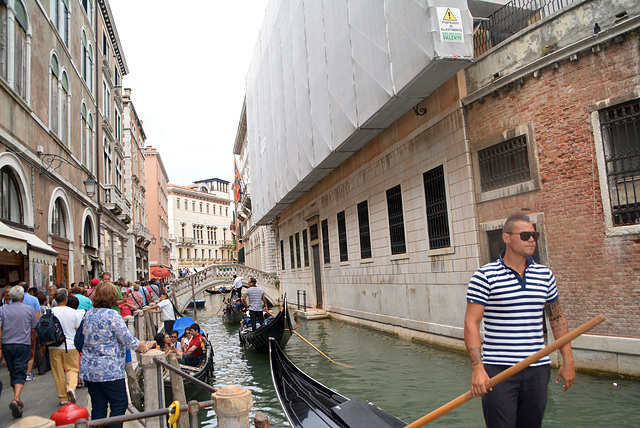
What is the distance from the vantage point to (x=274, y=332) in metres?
9.59

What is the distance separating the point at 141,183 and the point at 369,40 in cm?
2504

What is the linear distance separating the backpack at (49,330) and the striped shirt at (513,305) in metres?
4.57

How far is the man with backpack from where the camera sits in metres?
5.25

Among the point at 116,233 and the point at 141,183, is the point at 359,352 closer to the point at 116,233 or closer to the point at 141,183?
the point at 116,233

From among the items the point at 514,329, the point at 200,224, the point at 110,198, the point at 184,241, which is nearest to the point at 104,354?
the point at 514,329

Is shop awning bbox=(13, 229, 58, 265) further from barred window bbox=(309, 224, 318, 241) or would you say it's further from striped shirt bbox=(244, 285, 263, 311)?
barred window bbox=(309, 224, 318, 241)

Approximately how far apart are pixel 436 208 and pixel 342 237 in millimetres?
5749

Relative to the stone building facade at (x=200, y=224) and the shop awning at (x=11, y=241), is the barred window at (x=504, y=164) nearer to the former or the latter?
the shop awning at (x=11, y=241)

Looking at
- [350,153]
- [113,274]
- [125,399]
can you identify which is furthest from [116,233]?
[125,399]

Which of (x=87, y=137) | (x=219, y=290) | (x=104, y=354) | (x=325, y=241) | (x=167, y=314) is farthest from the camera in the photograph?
(x=219, y=290)

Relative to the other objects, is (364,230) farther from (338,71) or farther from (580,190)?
(580,190)

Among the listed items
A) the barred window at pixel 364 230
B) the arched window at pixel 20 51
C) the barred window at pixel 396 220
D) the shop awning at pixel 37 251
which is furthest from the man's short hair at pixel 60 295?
the barred window at pixel 364 230

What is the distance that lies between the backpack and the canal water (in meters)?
2.22

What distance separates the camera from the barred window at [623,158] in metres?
5.72
